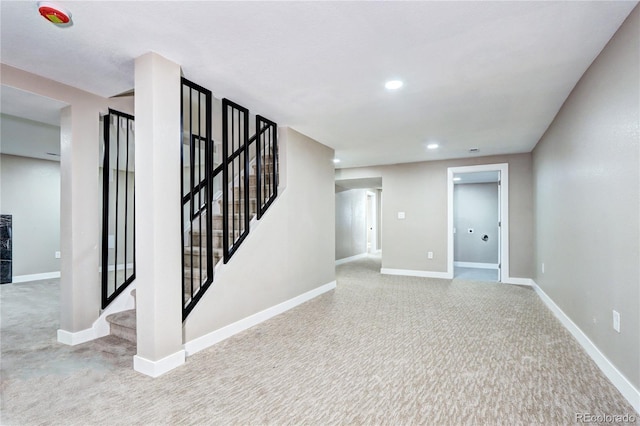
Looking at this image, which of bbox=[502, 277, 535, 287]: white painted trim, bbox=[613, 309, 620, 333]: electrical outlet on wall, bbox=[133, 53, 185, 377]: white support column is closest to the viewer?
bbox=[613, 309, 620, 333]: electrical outlet on wall

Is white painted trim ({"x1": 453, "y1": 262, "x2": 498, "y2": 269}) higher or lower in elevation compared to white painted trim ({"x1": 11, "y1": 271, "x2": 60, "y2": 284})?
lower

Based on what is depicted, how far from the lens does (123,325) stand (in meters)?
2.94

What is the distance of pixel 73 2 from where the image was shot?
1732 mm

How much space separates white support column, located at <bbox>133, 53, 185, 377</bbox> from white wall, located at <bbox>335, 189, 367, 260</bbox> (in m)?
6.00

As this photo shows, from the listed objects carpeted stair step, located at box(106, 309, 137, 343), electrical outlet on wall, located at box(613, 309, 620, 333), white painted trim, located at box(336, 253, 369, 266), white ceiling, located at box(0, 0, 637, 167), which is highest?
white ceiling, located at box(0, 0, 637, 167)

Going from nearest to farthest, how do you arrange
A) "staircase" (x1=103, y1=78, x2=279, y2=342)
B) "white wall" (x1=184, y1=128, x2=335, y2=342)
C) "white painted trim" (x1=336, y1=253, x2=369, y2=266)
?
1. "staircase" (x1=103, y1=78, x2=279, y2=342)
2. "white wall" (x1=184, y1=128, x2=335, y2=342)
3. "white painted trim" (x1=336, y1=253, x2=369, y2=266)

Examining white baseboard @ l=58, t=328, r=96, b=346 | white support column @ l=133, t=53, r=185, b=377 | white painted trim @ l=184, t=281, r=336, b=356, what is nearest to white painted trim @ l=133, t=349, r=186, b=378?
white support column @ l=133, t=53, r=185, b=377

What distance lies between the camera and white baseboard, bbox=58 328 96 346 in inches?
113

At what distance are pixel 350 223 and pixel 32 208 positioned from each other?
6.96 metres

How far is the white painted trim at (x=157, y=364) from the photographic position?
228 cm

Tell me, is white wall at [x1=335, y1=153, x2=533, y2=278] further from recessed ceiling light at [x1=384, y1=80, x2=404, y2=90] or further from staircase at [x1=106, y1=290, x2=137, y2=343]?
staircase at [x1=106, y1=290, x2=137, y2=343]

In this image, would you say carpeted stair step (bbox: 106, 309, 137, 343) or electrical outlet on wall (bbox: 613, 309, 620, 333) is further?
carpeted stair step (bbox: 106, 309, 137, 343)

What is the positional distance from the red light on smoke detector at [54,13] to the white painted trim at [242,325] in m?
2.34

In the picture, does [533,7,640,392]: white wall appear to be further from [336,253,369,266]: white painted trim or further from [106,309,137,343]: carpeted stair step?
[336,253,369,266]: white painted trim
